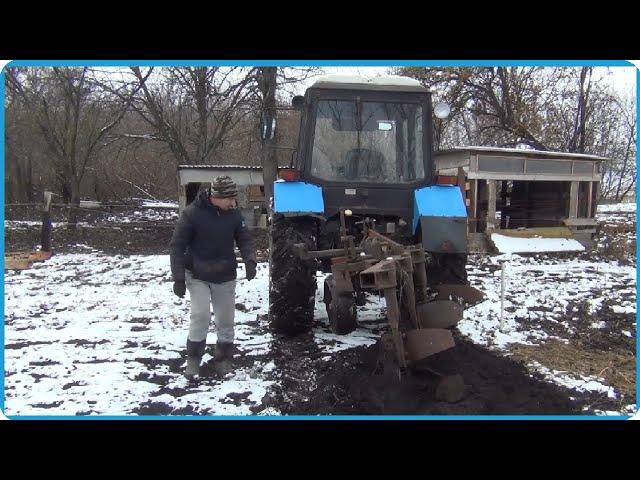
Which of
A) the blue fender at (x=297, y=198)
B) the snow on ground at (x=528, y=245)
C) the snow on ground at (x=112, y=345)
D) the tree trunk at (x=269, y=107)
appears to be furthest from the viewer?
the snow on ground at (x=528, y=245)

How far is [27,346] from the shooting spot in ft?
16.2

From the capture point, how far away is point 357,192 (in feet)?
16.9

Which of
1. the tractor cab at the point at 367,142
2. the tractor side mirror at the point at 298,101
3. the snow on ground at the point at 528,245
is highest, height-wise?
the tractor side mirror at the point at 298,101

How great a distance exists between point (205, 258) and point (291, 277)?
0.93m

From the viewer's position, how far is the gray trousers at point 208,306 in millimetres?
4266

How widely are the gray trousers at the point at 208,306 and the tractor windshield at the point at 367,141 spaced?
5.27 feet

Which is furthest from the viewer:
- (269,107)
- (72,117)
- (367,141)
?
(72,117)

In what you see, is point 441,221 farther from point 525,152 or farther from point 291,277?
point 525,152

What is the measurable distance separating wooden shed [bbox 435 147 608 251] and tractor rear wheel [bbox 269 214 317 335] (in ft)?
21.1

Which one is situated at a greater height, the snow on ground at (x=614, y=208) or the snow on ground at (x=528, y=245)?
the snow on ground at (x=614, y=208)

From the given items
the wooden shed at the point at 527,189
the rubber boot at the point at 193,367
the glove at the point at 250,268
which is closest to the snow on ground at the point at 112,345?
the rubber boot at the point at 193,367

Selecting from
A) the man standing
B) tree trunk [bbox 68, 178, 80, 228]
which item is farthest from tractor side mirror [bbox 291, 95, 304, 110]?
tree trunk [bbox 68, 178, 80, 228]

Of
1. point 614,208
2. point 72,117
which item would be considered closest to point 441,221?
point 72,117

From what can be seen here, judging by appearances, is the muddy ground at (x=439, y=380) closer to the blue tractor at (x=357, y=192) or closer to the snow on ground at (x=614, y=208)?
the blue tractor at (x=357, y=192)
